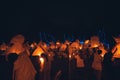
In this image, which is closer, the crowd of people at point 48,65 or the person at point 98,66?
the crowd of people at point 48,65

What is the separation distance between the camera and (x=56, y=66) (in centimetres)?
1508

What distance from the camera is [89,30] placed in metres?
65.8

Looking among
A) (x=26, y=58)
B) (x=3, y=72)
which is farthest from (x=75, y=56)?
(x=26, y=58)

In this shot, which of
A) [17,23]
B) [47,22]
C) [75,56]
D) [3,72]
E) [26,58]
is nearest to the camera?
[26,58]

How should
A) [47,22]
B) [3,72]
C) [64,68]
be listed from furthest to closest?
[47,22] → [64,68] → [3,72]

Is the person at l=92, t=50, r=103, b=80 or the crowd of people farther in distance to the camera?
the person at l=92, t=50, r=103, b=80

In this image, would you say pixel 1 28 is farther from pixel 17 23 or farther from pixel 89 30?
pixel 89 30

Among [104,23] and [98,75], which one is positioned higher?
[104,23]

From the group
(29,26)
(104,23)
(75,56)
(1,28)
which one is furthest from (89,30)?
(75,56)

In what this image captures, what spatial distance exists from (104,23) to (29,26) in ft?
54.8

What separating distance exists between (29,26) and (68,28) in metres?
10.2

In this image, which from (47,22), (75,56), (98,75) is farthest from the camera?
(47,22)

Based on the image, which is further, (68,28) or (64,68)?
(68,28)

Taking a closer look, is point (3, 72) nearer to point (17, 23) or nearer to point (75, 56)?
point (75, 56)
